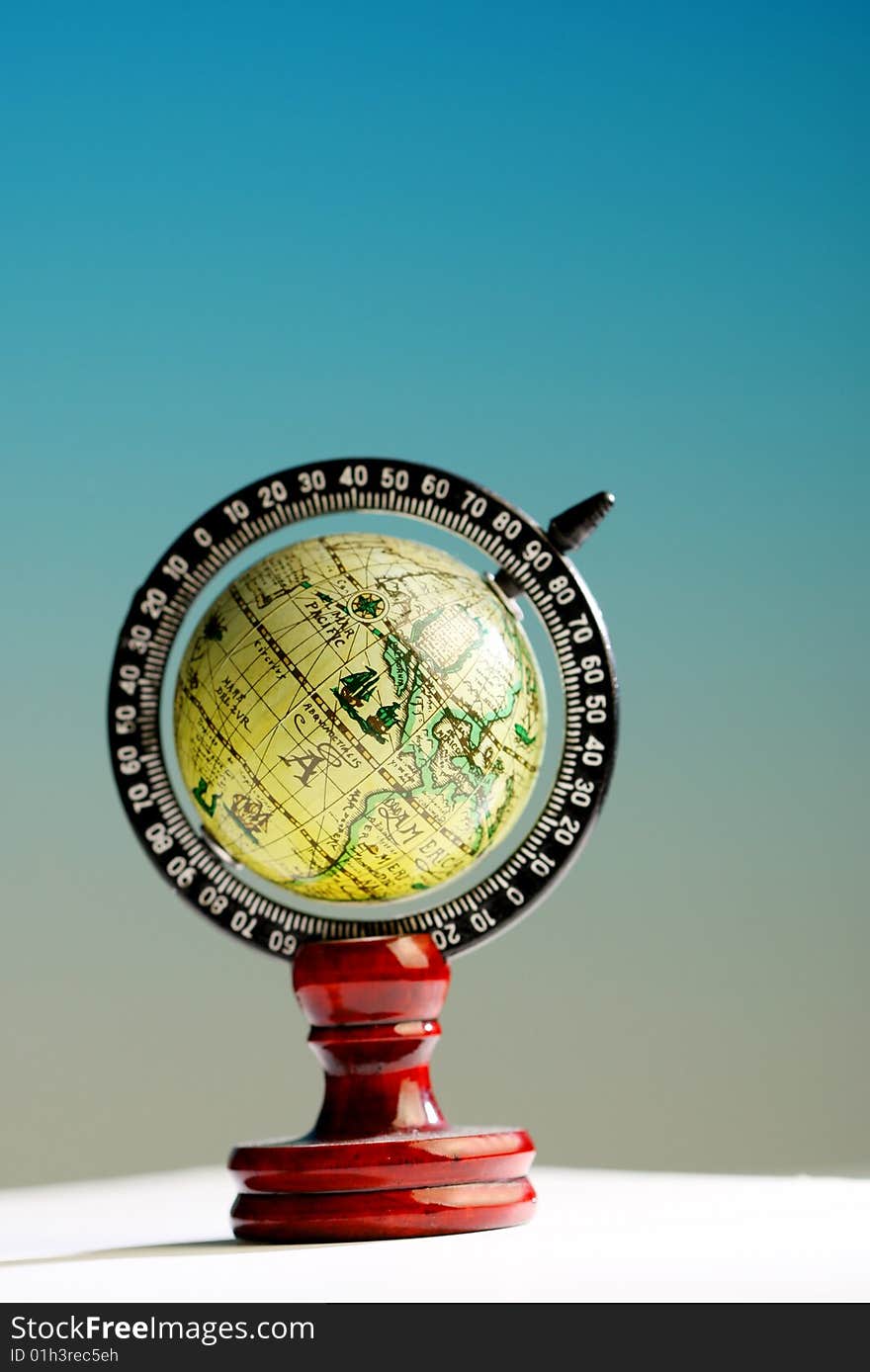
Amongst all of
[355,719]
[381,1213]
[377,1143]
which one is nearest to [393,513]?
[355,719]

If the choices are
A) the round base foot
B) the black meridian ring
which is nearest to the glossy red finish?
the round base foot

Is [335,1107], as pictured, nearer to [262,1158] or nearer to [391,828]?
[262,1158]

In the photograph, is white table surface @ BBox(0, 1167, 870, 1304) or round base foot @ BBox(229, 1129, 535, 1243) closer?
white table surface @ BBox(0, 1167, 870, 1304)

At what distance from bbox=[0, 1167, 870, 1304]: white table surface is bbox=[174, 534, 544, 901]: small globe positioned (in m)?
0.65

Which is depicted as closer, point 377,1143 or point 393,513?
point 377,1143

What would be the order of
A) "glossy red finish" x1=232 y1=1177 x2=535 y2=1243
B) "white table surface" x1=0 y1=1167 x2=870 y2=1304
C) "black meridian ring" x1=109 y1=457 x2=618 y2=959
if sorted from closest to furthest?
1. "white table surface" x1=0 y1=1167 x2=870 y2=1304
2. "glossy red finish" x1=232 y1=1177 x2=535 y2=1243
3. "black meridian ring" x1=109 y1=457 x2=618 y2=959

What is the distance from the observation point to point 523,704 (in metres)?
3.02

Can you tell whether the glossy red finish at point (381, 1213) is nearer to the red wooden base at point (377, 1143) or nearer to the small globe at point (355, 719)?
the red wooden base at point (377, 1143)

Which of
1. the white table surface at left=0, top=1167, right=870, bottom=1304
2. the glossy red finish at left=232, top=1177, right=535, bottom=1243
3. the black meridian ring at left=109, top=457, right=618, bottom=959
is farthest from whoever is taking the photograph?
the black meridian ring at left=109, top=457, right=618, bottom=959

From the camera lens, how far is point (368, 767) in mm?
2863

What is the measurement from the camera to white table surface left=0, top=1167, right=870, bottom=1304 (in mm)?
2320

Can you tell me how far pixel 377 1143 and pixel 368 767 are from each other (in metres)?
0.60

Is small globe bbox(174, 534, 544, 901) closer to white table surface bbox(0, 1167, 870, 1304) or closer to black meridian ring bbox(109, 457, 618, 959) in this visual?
black meridian ring bbox(109, 457, 618, 959)

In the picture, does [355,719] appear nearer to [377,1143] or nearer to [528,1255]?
[377,1143]
